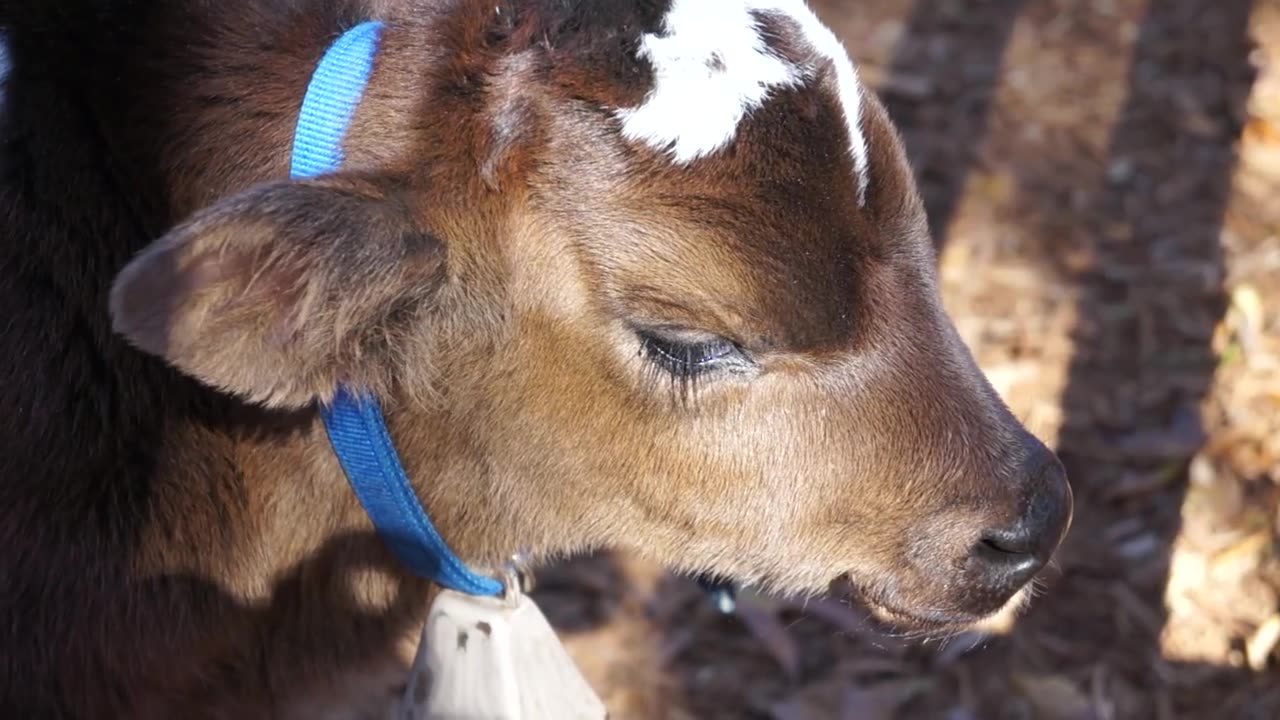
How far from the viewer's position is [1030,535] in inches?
87.3

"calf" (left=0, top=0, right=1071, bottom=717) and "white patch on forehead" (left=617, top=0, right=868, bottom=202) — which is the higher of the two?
"white patch on forehead" (left=617, top=0, right=868, bottom=202)

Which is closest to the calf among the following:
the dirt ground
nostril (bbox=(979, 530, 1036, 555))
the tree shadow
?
nostril (bbox=(979, 530, 1036, 555))

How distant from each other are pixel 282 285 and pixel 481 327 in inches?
13.6

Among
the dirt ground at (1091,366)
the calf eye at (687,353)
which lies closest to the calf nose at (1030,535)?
the dirt ground at (1091,366)

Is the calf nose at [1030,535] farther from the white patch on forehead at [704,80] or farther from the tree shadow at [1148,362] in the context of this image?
the tree shadow at [1148,362]

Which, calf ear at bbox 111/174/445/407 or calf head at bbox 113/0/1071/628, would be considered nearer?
calf ear at bbox 111/174/445/407

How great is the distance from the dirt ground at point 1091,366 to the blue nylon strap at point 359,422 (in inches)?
32.7

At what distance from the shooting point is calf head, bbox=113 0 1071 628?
1943mm

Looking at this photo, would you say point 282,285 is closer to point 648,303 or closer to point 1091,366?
point 648,303

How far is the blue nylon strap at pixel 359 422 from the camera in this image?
2.08 metres

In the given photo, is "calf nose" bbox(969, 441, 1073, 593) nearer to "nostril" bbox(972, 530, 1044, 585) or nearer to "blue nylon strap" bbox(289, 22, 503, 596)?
"nostril" bbox(972, 530, 1044, 585)

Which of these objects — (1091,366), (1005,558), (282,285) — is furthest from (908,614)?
(1091,366)

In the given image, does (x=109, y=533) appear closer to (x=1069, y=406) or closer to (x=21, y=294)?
(x=21, y=294)

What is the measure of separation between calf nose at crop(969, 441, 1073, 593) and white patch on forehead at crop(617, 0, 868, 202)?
0.55 metres
